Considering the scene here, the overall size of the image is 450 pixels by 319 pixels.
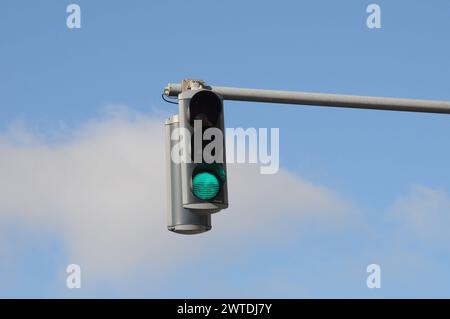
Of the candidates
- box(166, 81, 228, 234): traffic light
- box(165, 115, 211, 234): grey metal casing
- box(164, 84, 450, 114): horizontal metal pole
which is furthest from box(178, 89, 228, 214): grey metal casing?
box(164, 84, 450, 114): horizontal metal pole

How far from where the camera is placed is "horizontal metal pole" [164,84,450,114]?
8.77 meters

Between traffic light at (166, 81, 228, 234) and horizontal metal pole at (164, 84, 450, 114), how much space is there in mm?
533

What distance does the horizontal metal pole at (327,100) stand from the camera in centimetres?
877

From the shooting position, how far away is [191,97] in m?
8.11

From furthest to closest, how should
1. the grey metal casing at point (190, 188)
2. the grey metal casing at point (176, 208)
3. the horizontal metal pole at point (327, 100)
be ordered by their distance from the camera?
the horizontal metal pole at point (327, 100), the grey metal casing at point (176, 208), the grey metal casing at point (190, 188)

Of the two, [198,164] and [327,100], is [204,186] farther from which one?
[327,100]

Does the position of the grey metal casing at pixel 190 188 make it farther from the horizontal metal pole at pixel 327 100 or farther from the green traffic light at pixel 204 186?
the horizontal metal pole at pixel 327 100

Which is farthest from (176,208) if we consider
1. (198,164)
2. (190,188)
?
(198,164)

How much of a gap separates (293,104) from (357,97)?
0.65 m

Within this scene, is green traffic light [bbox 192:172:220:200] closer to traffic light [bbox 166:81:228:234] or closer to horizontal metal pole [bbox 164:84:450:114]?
traffic light [bbox 166:81:228:234]

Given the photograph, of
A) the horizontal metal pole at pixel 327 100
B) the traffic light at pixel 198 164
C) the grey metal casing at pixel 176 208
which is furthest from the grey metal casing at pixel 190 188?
the horizontal metal pole at pixel 327 100
